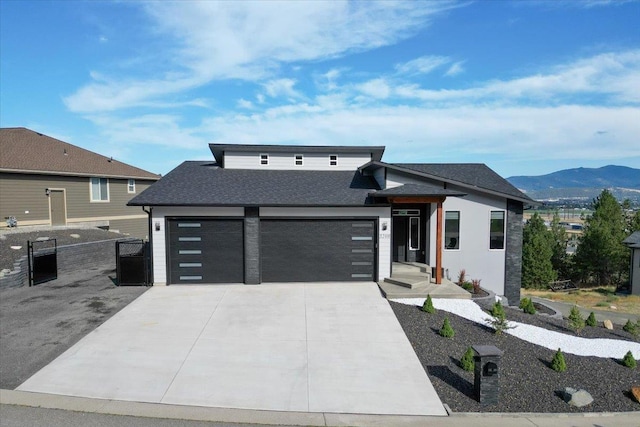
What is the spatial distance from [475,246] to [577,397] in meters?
9.74

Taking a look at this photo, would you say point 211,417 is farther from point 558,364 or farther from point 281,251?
point 281,251

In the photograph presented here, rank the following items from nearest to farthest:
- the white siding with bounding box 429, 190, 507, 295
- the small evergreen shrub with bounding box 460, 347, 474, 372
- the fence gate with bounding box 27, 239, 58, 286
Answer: the small evergreen shrub with bounding box 460, 347, 474, 372 < the fence gate with bounding box 27, 239, 58, 286 < the white siding with bounding box 429, 190, 507, 295

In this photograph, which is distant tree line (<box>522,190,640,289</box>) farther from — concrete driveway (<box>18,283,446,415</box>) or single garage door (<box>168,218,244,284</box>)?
single garage door (<box>168,218,244,284</box>)

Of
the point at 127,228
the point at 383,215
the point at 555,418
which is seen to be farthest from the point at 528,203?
the point at 127,228

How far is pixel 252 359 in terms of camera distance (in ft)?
28.3

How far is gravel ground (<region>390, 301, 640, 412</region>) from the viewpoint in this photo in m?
7.25

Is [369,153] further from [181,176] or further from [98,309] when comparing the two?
[98,309]

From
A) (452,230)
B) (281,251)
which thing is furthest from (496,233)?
(281,251)

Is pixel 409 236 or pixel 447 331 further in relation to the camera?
pixel 409 236

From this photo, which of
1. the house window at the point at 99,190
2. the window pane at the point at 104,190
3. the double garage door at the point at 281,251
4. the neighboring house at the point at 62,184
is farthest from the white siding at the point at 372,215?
the window pane at the point at 104,190

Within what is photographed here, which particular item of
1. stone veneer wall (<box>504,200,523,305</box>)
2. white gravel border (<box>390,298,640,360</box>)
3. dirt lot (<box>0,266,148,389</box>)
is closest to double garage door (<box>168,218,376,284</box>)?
dirt lot (<box>0,266,148,389</box>)

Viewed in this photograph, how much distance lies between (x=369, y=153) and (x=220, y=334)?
459 inches

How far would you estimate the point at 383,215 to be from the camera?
1491 cm

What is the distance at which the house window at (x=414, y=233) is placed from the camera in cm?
1692
